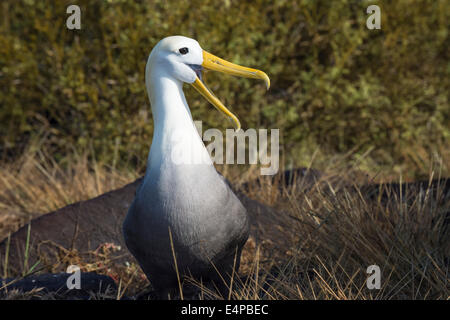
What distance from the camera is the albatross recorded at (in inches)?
101

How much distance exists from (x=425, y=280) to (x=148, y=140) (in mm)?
3562

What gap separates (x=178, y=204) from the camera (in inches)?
101

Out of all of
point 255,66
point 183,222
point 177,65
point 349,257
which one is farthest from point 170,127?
point 255,66

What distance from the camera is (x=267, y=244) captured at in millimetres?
3568

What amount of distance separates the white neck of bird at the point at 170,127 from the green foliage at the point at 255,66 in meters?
2.75

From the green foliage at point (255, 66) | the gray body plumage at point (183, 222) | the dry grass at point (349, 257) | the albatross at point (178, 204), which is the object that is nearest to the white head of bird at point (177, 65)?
the albatross at point (178, 204)

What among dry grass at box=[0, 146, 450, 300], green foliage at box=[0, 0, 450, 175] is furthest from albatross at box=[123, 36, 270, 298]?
green foliage at box=[0, 0, 450, 175]

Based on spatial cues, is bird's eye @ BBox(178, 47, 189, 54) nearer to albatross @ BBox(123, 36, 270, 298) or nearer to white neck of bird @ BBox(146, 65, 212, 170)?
albatross @ BBox(123, 36, 270, 298)

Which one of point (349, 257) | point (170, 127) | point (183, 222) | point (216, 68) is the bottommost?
point (349, 257)

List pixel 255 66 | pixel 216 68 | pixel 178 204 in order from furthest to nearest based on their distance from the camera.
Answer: pixel 255 66 < pixel 216 68 < pixel 178 204

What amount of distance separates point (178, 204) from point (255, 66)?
12.9 ft

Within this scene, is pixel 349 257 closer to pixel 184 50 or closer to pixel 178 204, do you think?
pixel 178 204

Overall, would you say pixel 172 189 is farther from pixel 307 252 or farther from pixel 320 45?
pixel 320 45
